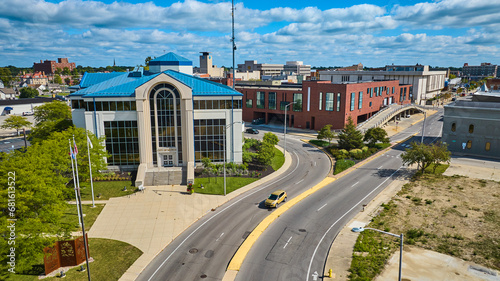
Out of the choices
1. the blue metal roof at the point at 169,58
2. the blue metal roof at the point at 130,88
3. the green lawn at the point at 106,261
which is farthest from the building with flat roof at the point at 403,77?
the green lawn at the point at 106,261

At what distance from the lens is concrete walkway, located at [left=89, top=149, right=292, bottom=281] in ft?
107

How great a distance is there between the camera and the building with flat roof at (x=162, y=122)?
166 ft

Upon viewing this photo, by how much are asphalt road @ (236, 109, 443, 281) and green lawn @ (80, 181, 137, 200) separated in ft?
73.8

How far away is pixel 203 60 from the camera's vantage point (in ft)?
620

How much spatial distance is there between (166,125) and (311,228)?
2864cm

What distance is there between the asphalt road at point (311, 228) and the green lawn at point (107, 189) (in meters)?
22.5

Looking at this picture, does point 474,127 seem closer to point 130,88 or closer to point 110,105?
point 130,88

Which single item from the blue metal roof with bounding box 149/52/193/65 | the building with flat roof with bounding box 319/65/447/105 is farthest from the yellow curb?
the building with flat roof with bounding box 319/65/447/105

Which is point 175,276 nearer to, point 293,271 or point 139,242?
point 139,242

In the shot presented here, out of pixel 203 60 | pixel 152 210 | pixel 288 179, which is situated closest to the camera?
pixel 152 210

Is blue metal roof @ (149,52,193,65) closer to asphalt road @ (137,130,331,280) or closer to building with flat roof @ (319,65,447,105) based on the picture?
asphalt road @ (137,130,331,280)

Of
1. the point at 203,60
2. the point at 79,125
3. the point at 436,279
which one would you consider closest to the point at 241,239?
the point at 436,279

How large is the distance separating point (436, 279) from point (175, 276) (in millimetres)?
20407

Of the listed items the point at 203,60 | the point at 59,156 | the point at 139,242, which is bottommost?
the point at 139,242
